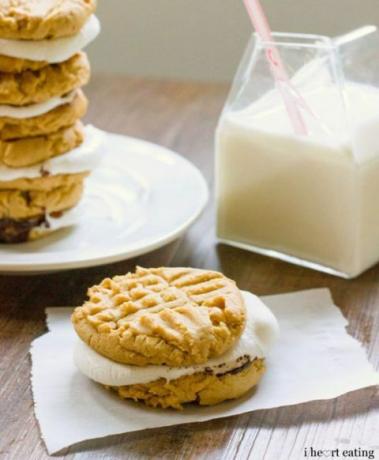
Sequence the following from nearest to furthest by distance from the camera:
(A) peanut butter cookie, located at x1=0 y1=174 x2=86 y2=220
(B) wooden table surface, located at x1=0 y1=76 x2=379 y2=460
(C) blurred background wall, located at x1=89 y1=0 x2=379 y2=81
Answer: (B) wooden table surface, located at x1=0 y1=76 x2=379 y2=460
(A) peanut butter cookie, located at x1=0 y1=174 x2=86 y2=220
(C) blurred background wall, located at x1=89 y1=0 x2=379 y2=81

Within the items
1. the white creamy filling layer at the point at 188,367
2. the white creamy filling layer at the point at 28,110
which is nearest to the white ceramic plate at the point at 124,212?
the white creamy filling layer at the point at 28,110

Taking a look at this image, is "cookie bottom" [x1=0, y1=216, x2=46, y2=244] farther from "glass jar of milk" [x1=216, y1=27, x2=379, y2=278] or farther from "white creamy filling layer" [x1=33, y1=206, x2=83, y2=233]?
"glass jar of milk" [x1=216, y1=27, x2=379, y2=278]

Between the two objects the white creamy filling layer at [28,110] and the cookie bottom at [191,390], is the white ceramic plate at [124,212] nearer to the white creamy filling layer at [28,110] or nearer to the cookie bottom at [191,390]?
the white creamy filling layer at [28,110]

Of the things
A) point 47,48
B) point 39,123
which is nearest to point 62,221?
point 39,123

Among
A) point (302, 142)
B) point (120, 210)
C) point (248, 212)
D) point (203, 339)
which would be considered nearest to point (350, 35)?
point (302, 142)

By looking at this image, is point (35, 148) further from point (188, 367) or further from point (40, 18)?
point (188, 367)

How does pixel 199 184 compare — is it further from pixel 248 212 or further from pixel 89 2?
pixel 89 2

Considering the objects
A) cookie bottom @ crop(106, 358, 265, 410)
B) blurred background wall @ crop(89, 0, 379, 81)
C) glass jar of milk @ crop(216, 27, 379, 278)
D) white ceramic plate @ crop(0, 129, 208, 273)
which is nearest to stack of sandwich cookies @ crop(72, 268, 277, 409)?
cookie bottom @ crop(106, 358, 265, 410)
